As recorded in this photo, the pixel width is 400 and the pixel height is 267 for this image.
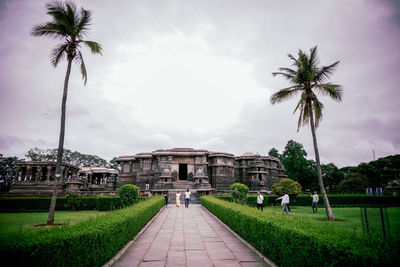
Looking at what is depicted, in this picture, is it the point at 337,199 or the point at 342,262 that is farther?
the point at 337,199

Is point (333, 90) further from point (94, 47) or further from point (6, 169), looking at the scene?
point (6, 169)

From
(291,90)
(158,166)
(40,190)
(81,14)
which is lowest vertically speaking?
(40,190)

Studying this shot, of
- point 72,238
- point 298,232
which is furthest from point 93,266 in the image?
point 298,232

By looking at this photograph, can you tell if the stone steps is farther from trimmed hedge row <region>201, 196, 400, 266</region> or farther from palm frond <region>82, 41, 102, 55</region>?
trimmed hedge row <region>201, 196, 400, 266</region>

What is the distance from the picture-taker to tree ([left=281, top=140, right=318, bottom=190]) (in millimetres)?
50406

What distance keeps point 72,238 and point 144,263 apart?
6.86ft

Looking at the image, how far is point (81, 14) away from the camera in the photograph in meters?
12.5

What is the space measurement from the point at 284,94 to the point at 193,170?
70.7ft

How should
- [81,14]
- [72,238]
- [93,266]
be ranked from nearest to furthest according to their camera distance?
1. [72,238]
2. [93,266]
3. [81,14]

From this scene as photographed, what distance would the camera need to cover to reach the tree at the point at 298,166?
5041cm

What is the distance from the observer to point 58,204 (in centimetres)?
2036

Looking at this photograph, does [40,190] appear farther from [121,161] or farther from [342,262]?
[342,262]

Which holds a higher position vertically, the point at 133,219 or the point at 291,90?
the point at 291,90

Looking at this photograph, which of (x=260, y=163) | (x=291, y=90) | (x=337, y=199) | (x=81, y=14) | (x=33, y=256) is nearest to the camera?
(x=33, y=256)
